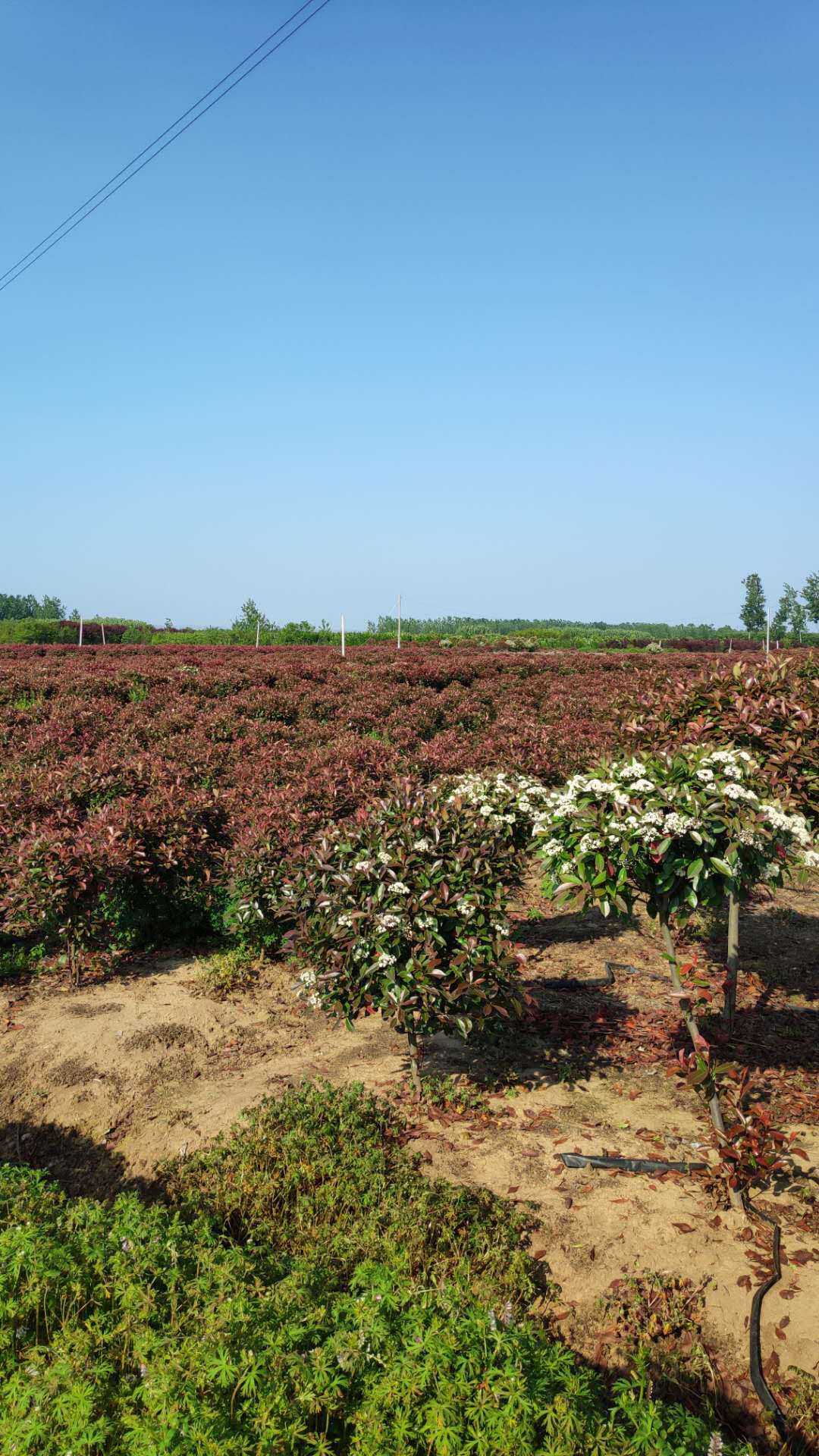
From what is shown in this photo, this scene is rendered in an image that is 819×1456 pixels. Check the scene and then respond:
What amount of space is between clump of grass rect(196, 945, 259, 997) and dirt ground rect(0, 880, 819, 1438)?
0.25 ft

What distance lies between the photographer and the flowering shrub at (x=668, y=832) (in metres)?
3.67

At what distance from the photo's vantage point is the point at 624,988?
6.05 meters

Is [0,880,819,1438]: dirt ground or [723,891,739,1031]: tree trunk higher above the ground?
[723,891,739,1031]: tree trunk

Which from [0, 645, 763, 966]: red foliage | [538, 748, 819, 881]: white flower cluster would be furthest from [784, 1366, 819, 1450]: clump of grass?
[0, 645, 763, 966]: red foliage

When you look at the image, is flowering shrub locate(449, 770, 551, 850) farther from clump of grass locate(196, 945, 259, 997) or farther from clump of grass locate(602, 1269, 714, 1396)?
clump of grass locate(602, 1269, 714, 1396)

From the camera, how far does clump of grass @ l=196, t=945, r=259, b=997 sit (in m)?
6.15

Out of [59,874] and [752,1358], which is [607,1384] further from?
[59,874]

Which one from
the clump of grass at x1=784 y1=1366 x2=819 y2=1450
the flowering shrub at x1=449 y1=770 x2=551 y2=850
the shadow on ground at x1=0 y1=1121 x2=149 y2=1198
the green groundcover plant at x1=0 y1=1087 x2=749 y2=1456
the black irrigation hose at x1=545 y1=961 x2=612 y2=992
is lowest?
the shadow on ground at x1=0 y1=1121 x2=149 y2=1198

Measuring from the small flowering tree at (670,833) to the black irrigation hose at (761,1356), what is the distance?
2.20 ft

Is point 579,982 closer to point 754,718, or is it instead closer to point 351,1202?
point 754,718

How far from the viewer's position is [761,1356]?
2.81 metres

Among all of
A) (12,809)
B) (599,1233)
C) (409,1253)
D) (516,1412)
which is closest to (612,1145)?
(599,1233)

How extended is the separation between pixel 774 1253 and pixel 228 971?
4218 mm

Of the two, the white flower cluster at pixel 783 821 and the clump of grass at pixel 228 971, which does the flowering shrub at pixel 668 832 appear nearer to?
the white flower cluster at pixel 783 821
